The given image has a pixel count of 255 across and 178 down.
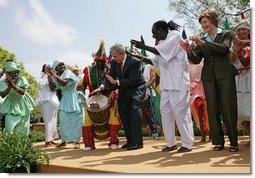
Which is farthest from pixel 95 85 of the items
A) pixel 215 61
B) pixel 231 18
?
pixel 231 18

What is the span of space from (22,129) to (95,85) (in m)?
1.43

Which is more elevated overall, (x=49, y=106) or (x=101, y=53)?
(x=101, y=53)

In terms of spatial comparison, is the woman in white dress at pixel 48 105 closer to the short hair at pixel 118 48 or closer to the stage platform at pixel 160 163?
the short hair at pixel 118 48

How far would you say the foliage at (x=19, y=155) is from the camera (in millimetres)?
3984

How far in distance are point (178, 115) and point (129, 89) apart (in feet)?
3.09

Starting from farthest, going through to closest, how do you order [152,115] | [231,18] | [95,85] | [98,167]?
[231,18], [152,115], [95,85], [98,167]

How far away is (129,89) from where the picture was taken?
4.92 metres

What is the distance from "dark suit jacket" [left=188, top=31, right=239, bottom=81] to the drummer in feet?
4.90

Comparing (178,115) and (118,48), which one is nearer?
(178,115)

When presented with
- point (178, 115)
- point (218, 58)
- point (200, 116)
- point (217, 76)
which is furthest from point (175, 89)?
point (200, 116)

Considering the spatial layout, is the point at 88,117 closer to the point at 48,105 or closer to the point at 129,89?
the point at 129,89

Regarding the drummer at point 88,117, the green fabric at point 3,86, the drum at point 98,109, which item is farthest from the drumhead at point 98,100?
the green fabric at point 3,86

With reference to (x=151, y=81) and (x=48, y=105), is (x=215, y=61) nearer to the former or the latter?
(x=151, y=81)

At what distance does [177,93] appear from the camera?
4.35 m
